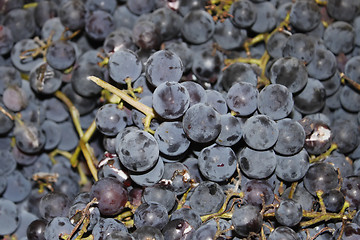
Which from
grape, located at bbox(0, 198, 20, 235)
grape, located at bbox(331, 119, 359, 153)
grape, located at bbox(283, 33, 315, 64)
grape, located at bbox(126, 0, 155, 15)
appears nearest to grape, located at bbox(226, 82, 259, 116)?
grape, located at bbox(283, 33, 315, 64)

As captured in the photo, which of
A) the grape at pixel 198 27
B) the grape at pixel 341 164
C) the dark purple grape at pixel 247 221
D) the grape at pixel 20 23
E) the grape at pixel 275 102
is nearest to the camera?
the dark purple grape at pixel 247 221

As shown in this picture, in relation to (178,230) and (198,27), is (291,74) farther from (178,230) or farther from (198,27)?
(178,230)

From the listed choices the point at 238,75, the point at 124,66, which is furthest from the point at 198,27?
the point at 124,66

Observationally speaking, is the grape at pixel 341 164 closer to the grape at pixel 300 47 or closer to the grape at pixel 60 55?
the grape at pixel 300 47

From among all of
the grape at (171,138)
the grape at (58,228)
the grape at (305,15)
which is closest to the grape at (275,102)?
the grape at (171,138)

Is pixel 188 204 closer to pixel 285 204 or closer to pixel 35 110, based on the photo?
pixel 285 204

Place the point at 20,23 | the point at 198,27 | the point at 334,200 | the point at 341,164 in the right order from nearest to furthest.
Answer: the point at 334,200, the point at 341,164, the point at 198,27, the point at 20,23
